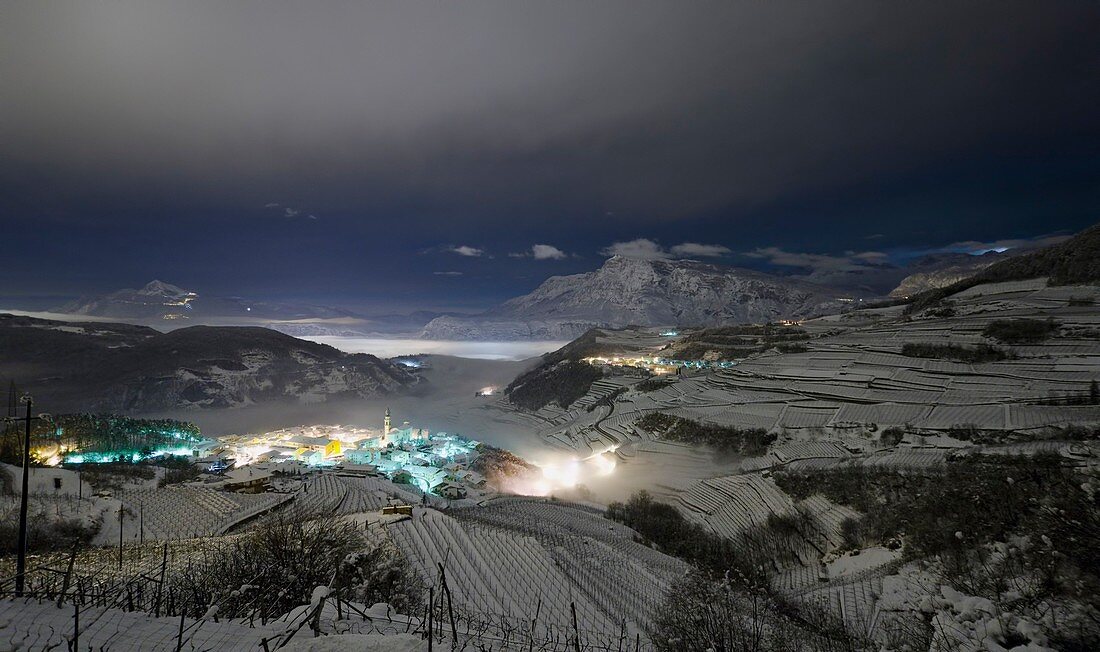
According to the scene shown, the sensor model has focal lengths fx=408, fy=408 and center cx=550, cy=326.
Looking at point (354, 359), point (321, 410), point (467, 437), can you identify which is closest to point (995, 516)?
point (467, 437)

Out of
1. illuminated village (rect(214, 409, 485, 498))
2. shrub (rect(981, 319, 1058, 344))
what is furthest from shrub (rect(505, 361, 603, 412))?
shrub (rect(981, 319, 1058, 344))

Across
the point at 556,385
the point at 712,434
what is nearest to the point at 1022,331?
the point at 712,434

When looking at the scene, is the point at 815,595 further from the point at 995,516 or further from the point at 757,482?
the point at 757,482

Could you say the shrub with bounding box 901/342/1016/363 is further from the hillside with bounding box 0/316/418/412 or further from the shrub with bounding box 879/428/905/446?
the hillside with bounding box 0/316/418/412

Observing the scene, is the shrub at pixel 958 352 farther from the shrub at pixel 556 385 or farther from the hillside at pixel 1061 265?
the shrub at pixel 556 385

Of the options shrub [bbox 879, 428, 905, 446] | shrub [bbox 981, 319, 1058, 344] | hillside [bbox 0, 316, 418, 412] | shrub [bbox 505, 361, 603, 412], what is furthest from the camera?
hillside [bbox 0, 316, 418, 412]

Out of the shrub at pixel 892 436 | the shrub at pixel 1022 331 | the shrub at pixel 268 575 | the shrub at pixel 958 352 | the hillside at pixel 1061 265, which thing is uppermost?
the hillside at pixel 1061 265

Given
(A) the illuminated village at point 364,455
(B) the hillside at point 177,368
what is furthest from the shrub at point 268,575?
(B) the hillside at point 177,368

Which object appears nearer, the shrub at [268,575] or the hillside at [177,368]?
the shrub at [268,575]

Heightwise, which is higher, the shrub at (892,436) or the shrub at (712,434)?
the shrub at (892,436)

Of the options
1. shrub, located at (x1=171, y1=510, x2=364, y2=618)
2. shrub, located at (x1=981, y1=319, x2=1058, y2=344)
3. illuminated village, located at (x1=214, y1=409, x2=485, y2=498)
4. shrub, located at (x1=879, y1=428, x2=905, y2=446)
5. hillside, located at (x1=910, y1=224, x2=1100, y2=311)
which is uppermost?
hillside, located at (x1=910, y1=224, x2=1100, y2=311)
